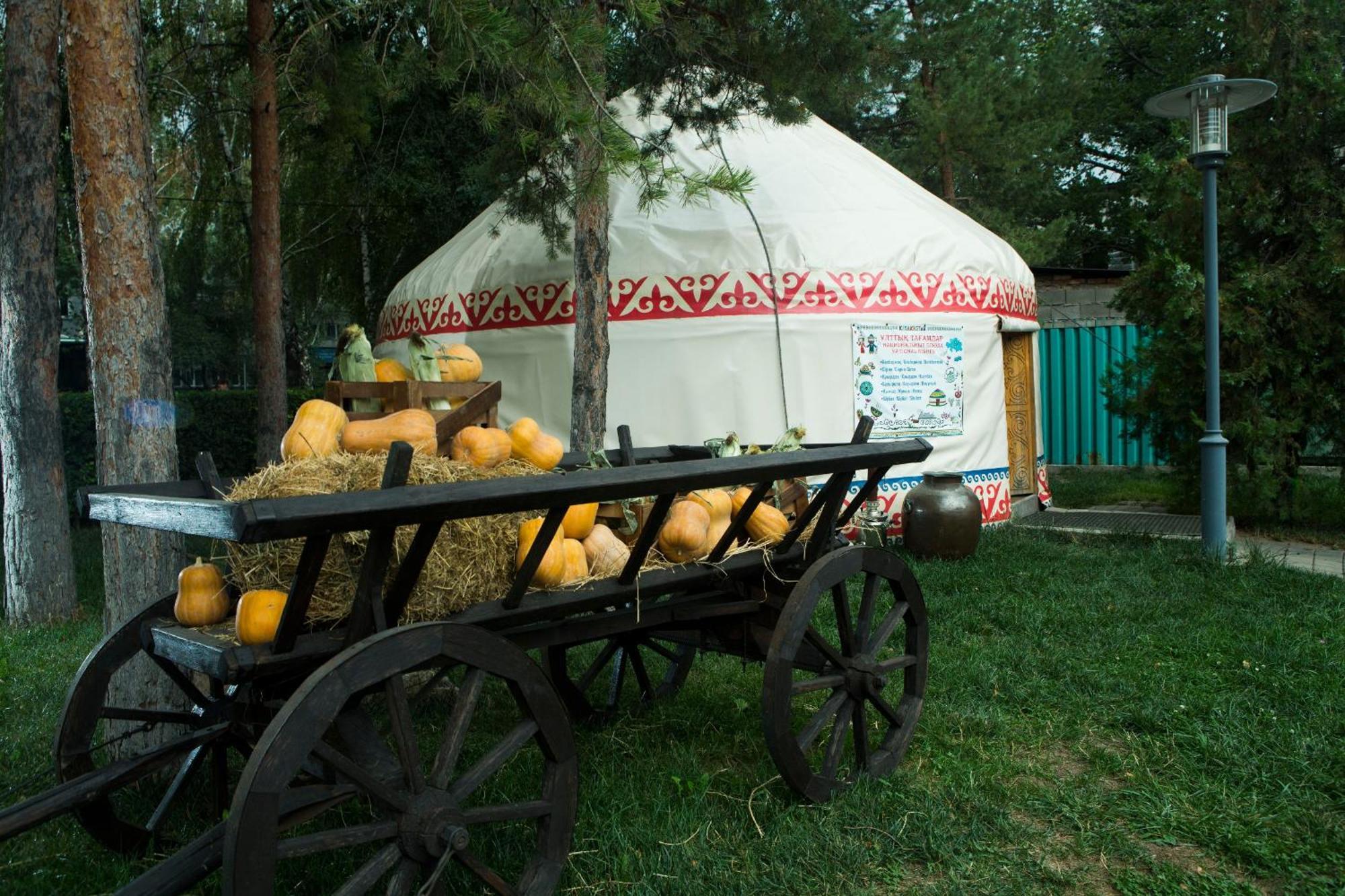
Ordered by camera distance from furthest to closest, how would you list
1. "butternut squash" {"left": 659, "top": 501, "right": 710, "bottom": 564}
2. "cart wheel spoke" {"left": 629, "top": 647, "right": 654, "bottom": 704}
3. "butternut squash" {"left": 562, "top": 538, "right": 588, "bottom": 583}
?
1. "cart wheel spoke" {"left": 629, "top": 647, "right": 654, "bottom": 704}
2. "butternut squash" {"left": 659, "top": 501, "right": 710, "bottom": 564}
3. "butternut squash" {"left": 562, "top": 538, "right": 588, "bottom": 583}

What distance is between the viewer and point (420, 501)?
2117 millimetres

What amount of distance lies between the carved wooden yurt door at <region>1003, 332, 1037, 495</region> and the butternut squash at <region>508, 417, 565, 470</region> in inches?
323

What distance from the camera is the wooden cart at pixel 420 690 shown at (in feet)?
6.82

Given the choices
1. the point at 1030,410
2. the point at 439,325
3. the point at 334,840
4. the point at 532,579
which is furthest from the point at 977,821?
the point at 1030,410

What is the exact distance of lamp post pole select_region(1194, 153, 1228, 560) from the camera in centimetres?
713

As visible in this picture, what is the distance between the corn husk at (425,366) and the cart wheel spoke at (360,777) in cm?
125

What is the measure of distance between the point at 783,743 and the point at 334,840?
1.33m

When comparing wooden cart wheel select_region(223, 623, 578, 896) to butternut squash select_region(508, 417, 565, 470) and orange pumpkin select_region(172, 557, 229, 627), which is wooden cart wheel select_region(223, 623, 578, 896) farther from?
butternut squash select_region(508, 417, 565, 470)

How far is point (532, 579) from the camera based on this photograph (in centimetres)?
271

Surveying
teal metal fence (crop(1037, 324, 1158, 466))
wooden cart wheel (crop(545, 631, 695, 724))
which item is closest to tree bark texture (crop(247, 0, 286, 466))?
wooden cart wheel (crop(545, 631, 695, 724))

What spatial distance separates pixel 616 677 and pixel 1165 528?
6.47 metres

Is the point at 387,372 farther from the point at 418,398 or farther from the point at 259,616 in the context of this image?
A: the point at 259,616

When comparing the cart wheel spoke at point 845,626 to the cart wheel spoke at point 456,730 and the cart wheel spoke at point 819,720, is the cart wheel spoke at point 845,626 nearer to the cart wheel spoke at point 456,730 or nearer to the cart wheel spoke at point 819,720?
the cart wheel spoke at point 819,720

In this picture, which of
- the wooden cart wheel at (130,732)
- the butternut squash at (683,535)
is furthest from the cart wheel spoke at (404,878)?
the butternut squash at (683,535)
